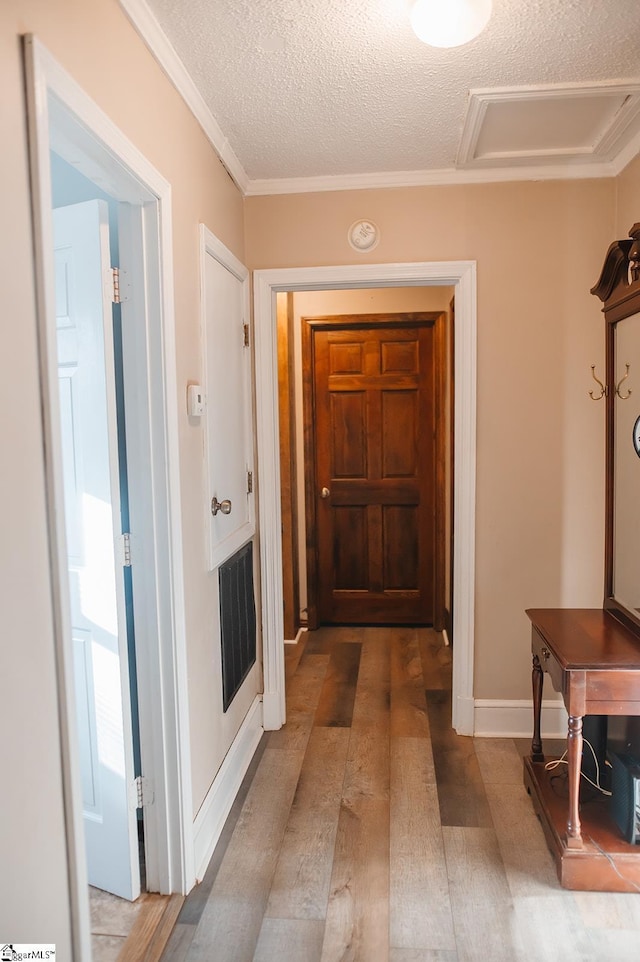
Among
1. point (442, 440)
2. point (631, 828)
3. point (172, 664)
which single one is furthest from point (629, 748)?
point (442, 440)

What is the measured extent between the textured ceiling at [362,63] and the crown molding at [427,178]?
0.71 feet

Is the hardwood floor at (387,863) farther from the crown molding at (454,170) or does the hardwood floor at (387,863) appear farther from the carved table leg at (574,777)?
the crown molding at (454,170)

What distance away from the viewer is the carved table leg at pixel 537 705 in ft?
Result: 7.89

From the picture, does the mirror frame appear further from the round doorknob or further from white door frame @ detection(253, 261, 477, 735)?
the round doorknob

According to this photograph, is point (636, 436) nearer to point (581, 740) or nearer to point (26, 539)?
point (581, 740)

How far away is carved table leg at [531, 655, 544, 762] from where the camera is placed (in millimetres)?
2404

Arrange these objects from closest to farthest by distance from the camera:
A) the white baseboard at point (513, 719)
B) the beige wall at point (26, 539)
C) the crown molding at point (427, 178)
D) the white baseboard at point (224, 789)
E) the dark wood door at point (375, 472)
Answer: the beige wall at point (26, 539), the white baseboard at point (224, 789), the crown molding at point (427, 178), the white baseboard at point (513, 719), the dark wood door at point (375, 472)

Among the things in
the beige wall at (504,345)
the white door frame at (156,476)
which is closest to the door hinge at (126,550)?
the white door frame at (156,476)

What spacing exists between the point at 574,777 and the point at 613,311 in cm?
164

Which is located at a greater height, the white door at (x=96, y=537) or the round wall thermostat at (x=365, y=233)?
the round wall thermostat at (x=365, y=233)

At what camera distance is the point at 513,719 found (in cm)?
292

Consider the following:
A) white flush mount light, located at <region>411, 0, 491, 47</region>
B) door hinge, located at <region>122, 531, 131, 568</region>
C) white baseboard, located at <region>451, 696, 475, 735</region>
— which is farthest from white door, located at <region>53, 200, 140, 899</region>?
white baseboard, located at <region>451, 696, 475, 735</region>

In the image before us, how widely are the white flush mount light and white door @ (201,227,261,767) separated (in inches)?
35.6

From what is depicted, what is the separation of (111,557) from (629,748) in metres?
1.91
